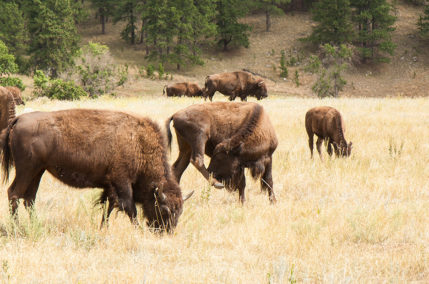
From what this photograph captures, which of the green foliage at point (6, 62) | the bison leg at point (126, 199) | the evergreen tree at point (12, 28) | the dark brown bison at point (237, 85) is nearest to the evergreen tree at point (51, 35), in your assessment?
the evergreen tree at point (12, 28)

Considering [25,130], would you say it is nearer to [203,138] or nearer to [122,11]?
[203,138]

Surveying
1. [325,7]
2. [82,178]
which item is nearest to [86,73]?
[82,178]

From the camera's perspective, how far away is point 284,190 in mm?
7473

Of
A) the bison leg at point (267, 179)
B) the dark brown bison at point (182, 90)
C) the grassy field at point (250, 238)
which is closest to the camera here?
the grassy field at point (250, 238)

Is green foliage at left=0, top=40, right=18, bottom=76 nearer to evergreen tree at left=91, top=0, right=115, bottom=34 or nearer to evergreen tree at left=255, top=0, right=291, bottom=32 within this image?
evergreen tree at left=91, top=0, right=115, bottom=34

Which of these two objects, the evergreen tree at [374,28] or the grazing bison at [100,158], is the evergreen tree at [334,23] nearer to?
the evergreen tree at [374,28]

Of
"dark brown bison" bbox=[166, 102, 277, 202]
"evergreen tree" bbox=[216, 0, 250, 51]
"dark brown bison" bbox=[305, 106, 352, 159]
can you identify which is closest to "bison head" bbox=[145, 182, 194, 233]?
"dark brown bison" bbox=[166, 102, 277, 202]

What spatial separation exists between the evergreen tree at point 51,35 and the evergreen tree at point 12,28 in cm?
196

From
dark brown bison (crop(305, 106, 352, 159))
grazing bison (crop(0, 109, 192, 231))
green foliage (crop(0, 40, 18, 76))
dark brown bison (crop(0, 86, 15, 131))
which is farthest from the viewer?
green foliage (crop(0, 40, 18, 76))

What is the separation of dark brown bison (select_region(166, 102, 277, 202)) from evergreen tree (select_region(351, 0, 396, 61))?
50.6 m

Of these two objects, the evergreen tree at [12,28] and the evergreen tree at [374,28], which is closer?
the evergreen tree at [12,28]

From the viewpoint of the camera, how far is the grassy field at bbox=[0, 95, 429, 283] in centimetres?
373

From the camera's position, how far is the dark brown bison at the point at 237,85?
25.4 metres

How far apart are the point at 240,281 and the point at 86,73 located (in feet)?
101
